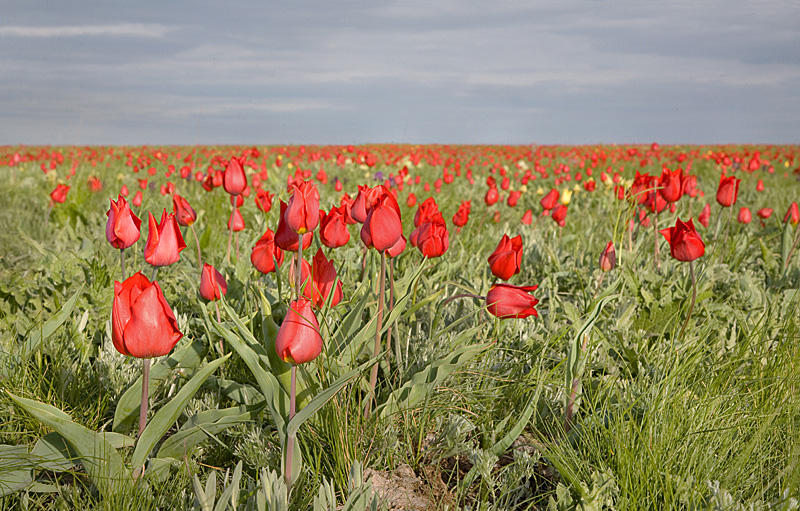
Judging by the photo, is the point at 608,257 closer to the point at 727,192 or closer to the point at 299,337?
the point at 727,192

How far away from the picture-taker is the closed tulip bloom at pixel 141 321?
1293mm

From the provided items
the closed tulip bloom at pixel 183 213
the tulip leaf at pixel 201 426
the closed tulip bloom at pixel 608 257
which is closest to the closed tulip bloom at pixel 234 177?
the closed tulip bloom at pixel 183 213

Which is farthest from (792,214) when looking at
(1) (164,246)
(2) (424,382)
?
(1) (164,246)

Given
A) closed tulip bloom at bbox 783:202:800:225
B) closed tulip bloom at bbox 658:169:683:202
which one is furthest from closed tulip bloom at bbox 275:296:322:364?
closed tulip bloom at bbox 783:202:800:225

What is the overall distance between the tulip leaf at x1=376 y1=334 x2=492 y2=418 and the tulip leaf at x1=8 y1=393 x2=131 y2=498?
72cm

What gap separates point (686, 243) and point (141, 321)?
1981 millimetres

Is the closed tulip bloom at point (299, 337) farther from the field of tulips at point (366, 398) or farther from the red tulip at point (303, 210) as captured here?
the red tulip at point (303, 210)

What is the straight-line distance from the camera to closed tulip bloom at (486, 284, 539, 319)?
184 centimetres

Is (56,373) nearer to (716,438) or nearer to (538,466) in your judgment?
(538,466)

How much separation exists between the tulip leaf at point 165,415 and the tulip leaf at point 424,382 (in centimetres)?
57

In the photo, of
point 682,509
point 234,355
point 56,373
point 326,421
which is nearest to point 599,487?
point 682,509

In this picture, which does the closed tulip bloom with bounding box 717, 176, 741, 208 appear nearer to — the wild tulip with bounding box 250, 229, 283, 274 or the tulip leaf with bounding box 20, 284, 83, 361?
the wild tulip with bounding box 250, 229, 283, 274

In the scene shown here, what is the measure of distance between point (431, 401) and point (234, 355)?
2.64 ft

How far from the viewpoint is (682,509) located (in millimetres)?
1509
